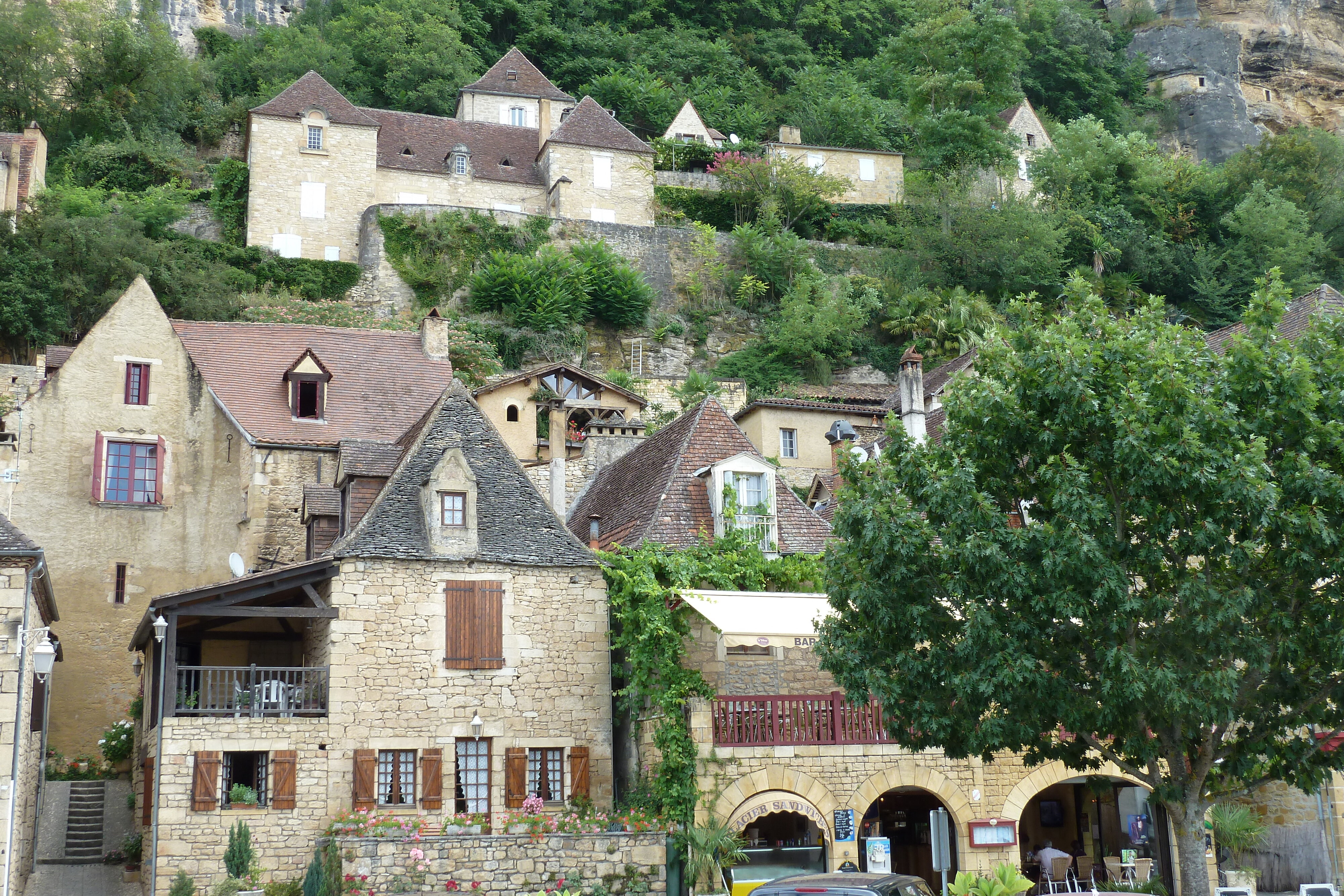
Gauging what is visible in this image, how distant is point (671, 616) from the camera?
71.2ft

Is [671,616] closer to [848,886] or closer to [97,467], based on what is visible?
[848,886]

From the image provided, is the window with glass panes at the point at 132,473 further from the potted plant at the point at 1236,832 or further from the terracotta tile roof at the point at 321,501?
the potted plant at the point at 1236,832

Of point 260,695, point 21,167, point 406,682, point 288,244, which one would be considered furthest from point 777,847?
point 21,167

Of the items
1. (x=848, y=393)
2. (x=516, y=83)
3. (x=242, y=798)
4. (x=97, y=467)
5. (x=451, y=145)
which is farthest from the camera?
(x=516, y=83)

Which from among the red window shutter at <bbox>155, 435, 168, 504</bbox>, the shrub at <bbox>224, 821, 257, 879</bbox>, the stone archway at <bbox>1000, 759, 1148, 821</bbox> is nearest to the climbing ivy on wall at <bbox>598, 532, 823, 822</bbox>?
the stone archway at <bbox>1000, 759, 1148, 821</bbox>

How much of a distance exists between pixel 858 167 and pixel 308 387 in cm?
3411

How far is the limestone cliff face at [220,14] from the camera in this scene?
71625 millimetres

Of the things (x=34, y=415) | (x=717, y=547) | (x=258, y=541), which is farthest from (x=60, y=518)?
(x=717, y=547)

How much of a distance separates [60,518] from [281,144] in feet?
80.9

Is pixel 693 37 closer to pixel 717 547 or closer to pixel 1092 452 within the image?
pixel 717 547

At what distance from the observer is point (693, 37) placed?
71062mm

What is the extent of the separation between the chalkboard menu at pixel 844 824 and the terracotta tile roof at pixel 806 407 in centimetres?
1855

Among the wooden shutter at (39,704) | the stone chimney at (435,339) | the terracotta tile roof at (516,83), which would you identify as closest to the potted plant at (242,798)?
the wooden shutter at (39,704)

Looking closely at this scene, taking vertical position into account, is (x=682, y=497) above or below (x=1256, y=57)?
below
